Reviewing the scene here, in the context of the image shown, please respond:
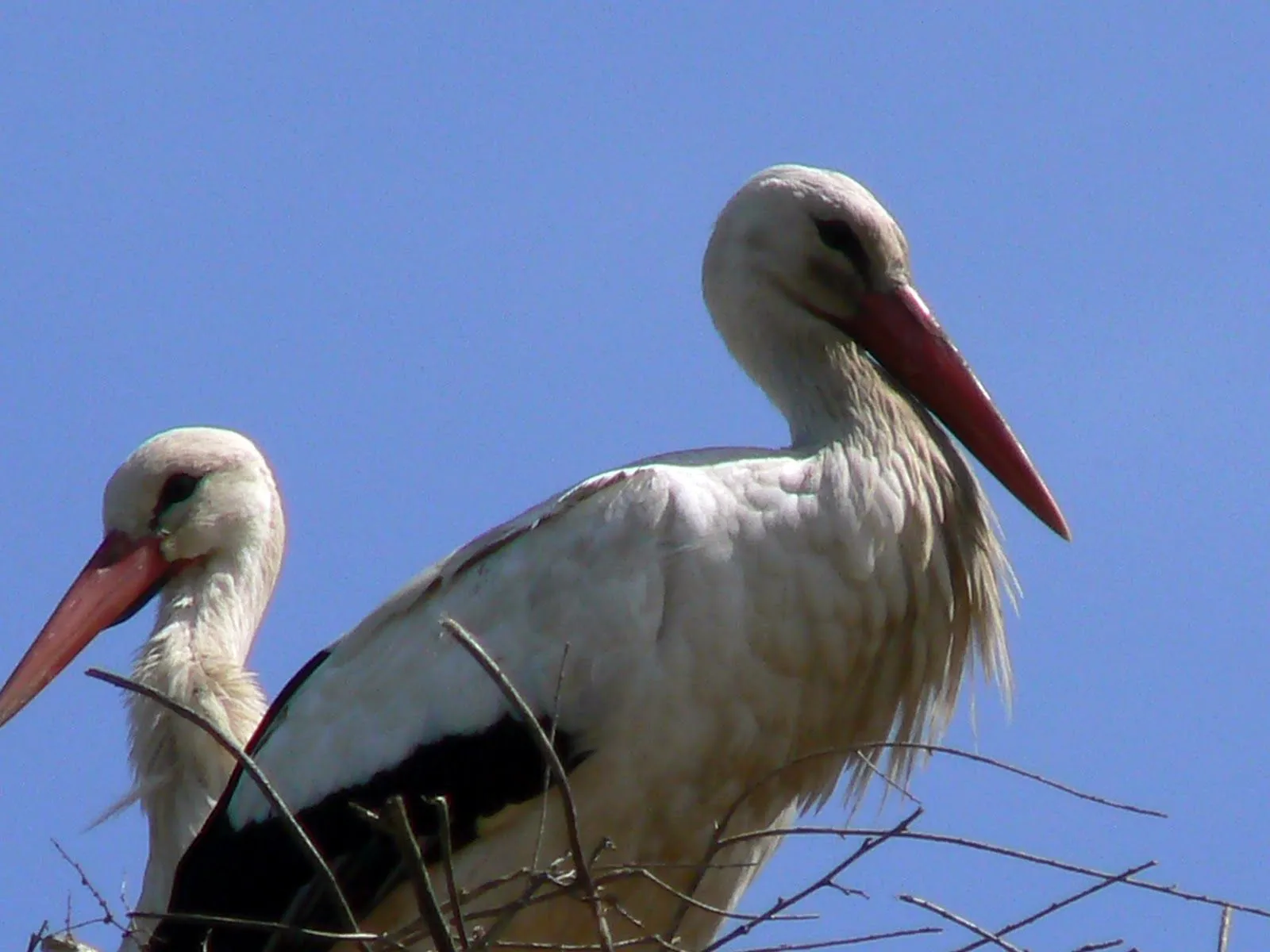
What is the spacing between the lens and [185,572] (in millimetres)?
5668

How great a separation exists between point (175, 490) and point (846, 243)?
1.90 metres

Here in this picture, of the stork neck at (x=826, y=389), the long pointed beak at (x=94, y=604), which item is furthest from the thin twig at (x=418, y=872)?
the long pointed beak at (x=94, y=604)

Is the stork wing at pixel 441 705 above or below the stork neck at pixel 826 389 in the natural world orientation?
below

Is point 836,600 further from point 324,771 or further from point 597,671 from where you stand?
point 324,771

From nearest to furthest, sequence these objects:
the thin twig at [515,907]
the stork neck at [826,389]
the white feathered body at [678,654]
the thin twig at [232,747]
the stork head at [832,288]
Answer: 1. the thin twig at [232,747]
2. the thin twig at [515,907]
3. the white feathered body at [678,654]
4. the stork neck at [826,389]
5. the stork head at [832,288]

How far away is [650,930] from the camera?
403cm

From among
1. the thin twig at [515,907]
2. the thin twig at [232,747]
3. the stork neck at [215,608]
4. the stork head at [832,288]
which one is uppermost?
the stork head at [832,288]

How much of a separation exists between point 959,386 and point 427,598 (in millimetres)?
1077

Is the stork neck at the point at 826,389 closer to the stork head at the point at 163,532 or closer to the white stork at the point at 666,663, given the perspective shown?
the white stork at the point at 666,663

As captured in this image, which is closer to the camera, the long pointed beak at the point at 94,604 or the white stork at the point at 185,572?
the white stork at the point at 185,572

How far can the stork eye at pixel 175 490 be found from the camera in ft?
18.7

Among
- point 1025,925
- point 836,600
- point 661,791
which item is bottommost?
point 1025,925

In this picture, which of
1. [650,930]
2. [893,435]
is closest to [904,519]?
[893,435]

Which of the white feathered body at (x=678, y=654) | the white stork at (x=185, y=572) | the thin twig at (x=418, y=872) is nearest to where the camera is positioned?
the thin twig at (x=418, y=872)
